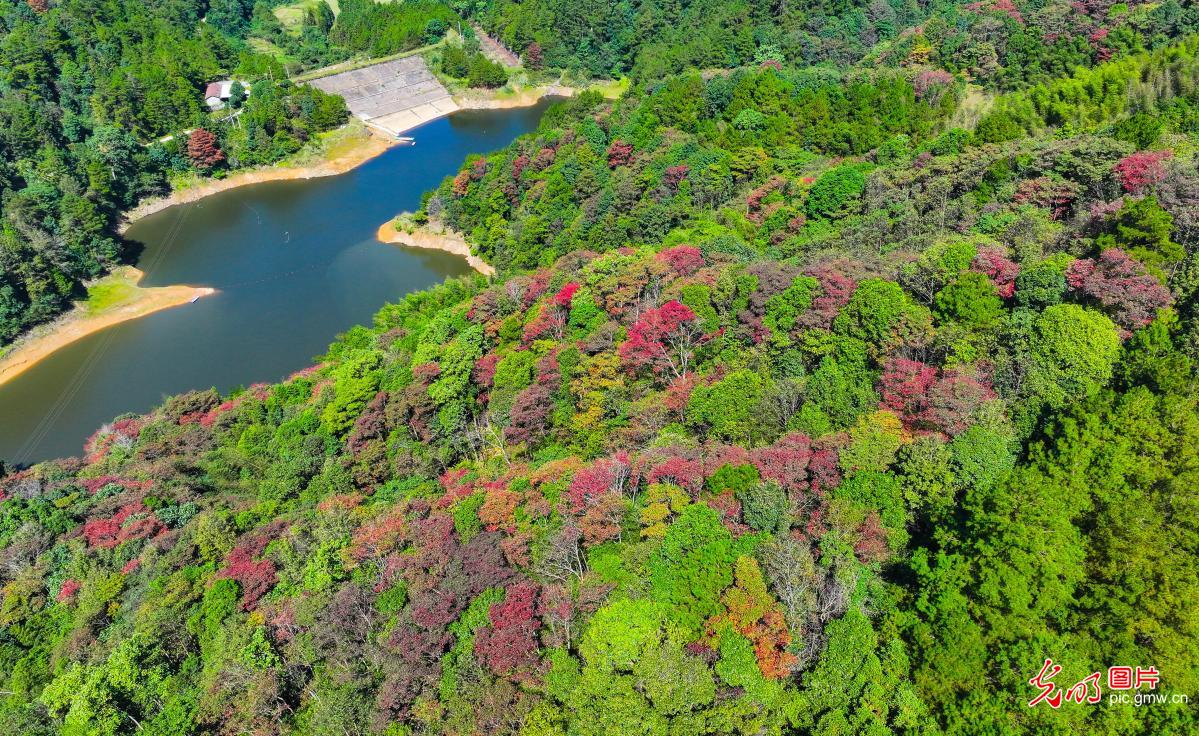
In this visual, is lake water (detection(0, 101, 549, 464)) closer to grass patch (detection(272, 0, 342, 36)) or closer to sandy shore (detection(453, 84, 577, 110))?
sandy shore (detection(453, 84, 577, 110))

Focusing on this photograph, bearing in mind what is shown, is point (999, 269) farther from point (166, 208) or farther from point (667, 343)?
point (166, 208)

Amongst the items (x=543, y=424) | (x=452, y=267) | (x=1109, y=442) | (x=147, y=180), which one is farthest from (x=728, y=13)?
(x=1109, y=442)

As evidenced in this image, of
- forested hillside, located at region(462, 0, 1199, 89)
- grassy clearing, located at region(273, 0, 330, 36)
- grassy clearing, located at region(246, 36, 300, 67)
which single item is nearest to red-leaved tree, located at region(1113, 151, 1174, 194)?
forested hillside, located at region(462, 0, 1199, 89)

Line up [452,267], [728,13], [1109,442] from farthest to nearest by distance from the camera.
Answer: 1. [728,13]
2. [452,267]
3. [1109,442]

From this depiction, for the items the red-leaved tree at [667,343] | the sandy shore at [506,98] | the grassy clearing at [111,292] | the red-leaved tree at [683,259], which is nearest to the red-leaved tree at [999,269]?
the red-leaved tree at [667,343]

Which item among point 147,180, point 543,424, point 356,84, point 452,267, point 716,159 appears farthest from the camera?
point 356,84

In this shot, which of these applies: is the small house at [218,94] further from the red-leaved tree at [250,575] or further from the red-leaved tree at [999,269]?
the red-leaved tree at [999,269]

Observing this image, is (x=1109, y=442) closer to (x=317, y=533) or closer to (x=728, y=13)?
(x=317, y=533)
